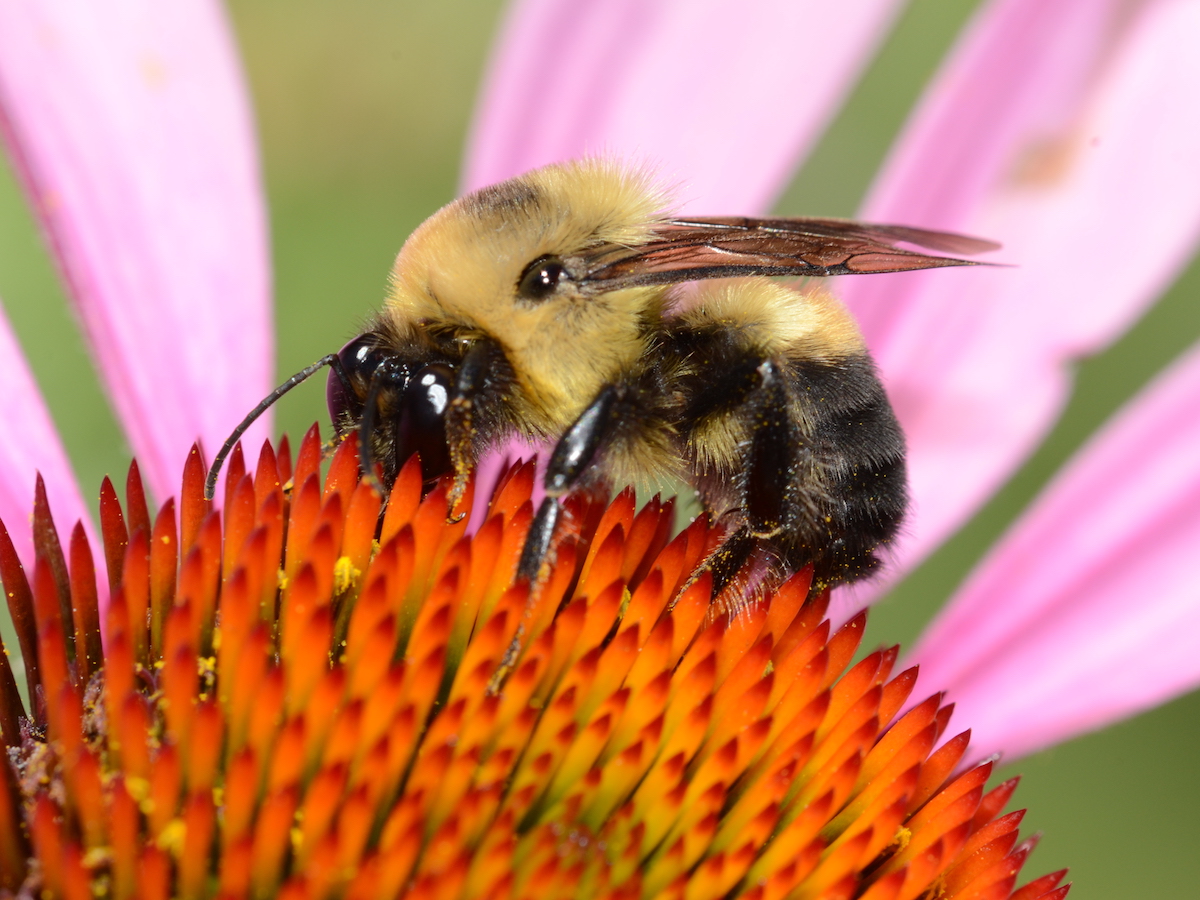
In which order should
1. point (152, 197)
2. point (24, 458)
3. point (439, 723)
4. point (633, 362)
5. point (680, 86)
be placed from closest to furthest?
1. point (439, 723)
2. point (633, 362)
3. point (24, 458)
4. point (152, 197)
5. point (680, 86)

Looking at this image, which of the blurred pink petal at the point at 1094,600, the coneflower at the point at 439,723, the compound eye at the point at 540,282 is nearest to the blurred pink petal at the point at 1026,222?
the blurred pink petal at the point at 1094,600

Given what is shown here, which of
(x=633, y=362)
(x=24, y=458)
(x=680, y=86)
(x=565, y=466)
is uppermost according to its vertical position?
(x=680, y=86)

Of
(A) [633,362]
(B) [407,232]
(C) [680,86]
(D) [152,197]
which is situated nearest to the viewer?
(A) [633,362]

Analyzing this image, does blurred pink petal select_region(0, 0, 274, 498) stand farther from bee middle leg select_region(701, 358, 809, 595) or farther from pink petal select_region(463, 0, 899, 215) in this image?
bee middle leg select_region(701, 358, 809, 595)

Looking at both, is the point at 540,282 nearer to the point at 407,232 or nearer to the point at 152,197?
the point at 152,197

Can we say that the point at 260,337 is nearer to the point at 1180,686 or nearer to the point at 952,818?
the point at 952,818

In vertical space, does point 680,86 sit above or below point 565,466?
above

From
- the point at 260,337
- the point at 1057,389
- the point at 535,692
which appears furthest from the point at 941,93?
the point at 535,692

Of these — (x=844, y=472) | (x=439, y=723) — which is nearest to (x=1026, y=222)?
(x=844, y=472)
